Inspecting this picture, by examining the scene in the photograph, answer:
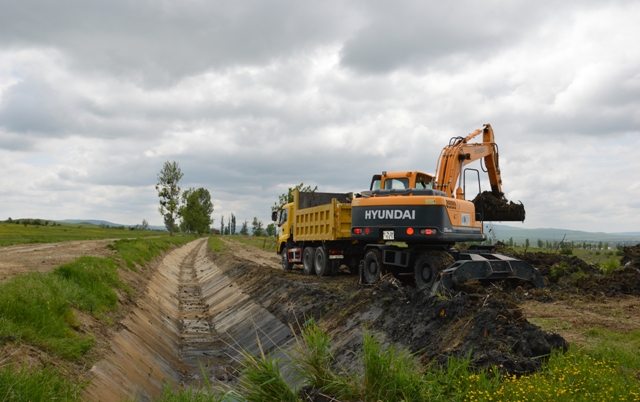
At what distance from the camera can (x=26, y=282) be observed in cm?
938

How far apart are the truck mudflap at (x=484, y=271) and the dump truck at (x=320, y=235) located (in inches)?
215

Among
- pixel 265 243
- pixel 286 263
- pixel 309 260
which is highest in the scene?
pixel 265 243

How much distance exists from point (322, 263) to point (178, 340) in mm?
6755

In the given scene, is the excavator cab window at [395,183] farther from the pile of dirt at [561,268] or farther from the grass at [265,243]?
the grass at [265,243]

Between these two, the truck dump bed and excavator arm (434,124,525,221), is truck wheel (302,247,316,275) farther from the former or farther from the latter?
excavator arm (434,124,525,221)

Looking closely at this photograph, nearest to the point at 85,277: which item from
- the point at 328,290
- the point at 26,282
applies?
the point at 26,282

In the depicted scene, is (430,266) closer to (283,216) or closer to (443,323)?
(443,323)

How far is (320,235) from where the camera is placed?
18547 mm

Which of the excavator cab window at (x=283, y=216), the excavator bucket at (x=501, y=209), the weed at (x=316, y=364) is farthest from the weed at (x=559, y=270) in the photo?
the excavator cab window at (x=283, y=216)

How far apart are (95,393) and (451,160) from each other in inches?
503

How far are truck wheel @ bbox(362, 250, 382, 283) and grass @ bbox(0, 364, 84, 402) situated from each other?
10.1 metres

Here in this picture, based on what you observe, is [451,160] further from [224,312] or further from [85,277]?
[85,277]

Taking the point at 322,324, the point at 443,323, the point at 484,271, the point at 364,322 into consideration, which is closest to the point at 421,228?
the point at 484,271

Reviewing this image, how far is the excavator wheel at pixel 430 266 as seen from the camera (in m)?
12.7
